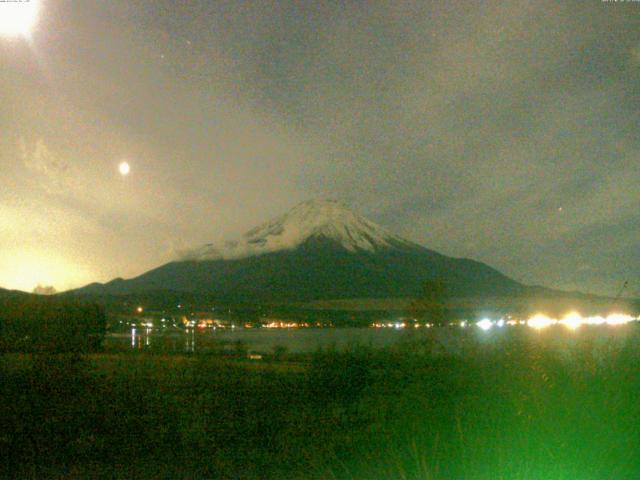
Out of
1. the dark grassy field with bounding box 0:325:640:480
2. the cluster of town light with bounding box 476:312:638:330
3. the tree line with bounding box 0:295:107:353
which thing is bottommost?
the dark grassy field with bounding box 0:325:640:480

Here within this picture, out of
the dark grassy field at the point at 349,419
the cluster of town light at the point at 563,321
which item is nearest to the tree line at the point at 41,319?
the dark grassy field at the point at 349,419

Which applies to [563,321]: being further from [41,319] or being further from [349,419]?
[41,319]

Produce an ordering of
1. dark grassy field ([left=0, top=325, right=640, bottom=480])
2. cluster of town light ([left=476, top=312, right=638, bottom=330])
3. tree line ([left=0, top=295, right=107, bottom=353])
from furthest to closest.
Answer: tree line ([left=0, top=295, right=107, bottom=353]) → cluster of town light ([left=476, top=312, right=638, bottom=330]) → dark grassy field ([left=0, top=325, right=640, bottom=480])

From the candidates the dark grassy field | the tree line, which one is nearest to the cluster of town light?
the dark grassy field

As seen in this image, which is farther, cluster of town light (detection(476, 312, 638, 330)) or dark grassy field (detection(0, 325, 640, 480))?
cluster of town light (detection(476, 312, 638, 330))

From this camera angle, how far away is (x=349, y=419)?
12.5 metres

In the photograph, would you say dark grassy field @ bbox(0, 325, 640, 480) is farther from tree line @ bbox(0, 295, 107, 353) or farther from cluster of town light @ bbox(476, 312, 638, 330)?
tree line @ bbox(0, 295, 107, 353)

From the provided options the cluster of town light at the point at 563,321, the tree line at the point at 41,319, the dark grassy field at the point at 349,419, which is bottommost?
the dark grassy field at the point at 349,419

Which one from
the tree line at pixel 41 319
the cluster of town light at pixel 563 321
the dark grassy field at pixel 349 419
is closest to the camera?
the dark grassy field at pixel 349 419

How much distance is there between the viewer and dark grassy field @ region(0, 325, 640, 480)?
9156 millimetres

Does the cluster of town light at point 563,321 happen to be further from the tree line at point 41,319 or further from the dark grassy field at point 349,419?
the tree line at point 41,319

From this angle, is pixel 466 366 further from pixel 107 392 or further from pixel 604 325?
pixel 604 325

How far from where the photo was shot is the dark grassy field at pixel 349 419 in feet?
30.0

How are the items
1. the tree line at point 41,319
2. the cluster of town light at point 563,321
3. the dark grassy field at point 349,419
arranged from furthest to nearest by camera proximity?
the tree line at point 41,319, the cluster of town light at point 563,321, the dark grassy field at point 349,419
